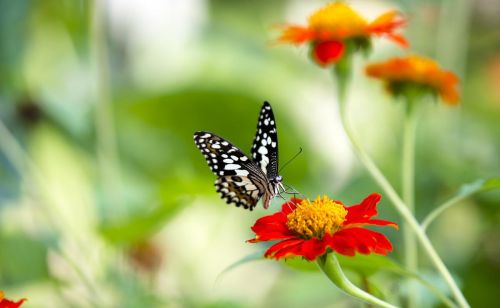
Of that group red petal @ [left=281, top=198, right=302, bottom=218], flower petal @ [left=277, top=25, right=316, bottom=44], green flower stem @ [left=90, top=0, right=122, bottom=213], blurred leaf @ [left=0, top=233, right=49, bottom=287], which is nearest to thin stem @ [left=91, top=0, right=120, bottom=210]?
green flower stem @ [left=90, top=0, right=122, bottom=213]

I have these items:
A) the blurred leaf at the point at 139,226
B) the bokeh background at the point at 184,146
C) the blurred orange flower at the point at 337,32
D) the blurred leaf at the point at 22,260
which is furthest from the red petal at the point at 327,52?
the blurred leaf at the point at 22,260

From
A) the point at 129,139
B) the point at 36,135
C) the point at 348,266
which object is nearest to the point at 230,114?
the point at 129,139

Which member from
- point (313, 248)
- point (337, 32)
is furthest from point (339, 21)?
point (313, 248)

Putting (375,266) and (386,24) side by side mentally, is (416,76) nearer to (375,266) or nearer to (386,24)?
(386,24)

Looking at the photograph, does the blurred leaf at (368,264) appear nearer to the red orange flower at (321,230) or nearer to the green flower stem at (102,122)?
the red orange flower at (321,230)

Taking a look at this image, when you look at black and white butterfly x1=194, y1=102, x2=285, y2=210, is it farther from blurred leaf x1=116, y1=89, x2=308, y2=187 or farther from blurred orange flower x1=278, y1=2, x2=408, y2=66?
blurred leaf x1=116, y1=89, x2=308, y2=187

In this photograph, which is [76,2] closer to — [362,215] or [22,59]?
[22,59]
